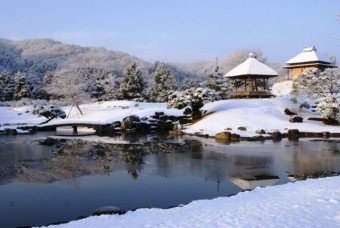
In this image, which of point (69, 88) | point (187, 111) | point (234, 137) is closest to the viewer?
point (234, 137)

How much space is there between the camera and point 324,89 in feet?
97.6

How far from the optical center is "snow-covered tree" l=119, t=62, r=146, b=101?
53.6m

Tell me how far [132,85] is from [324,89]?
29.8m

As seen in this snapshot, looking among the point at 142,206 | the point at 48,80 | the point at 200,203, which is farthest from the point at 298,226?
Answer: the point at 48,80

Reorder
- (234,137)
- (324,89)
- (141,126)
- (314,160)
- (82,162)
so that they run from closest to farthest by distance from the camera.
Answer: (314,160)
(82,162)
(234,137)
(324,89)
(141,126)

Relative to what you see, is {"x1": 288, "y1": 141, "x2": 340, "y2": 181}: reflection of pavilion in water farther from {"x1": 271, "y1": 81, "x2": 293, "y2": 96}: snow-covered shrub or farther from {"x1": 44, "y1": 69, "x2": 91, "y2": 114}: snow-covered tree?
{"x1": 44, "y1": 69, "x2": 91, "y2": 114}: snow-covered tree

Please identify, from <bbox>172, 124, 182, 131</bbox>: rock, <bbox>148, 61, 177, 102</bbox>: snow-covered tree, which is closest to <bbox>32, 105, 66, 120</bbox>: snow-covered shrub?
<bbox>172, 124, 182, 131</bbox>: rock

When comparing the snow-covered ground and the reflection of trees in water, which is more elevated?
the snow-covered ground

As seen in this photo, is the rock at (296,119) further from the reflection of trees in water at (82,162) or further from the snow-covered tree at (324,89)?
the reflection of trees in water at (82,162)

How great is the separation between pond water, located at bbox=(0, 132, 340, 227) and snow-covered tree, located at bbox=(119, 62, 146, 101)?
99.7ft

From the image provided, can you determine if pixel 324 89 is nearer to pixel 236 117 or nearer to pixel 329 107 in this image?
pixel 329 107

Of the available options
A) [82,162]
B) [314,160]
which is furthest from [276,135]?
[82,162]

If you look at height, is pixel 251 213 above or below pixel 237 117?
below

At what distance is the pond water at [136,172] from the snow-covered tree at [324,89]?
18.4 ft
